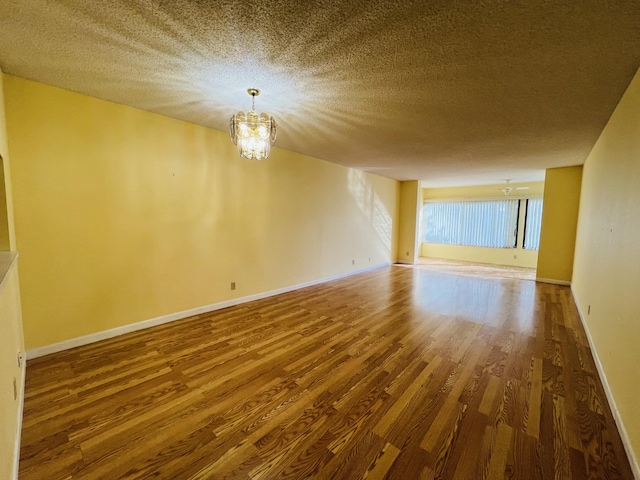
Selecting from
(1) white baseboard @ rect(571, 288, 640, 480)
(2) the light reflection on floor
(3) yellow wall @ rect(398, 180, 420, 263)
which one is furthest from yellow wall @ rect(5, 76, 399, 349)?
(3) yellow wall @ rect(398, 180, 420, 263)

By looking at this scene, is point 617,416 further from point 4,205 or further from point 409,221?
point 409,221

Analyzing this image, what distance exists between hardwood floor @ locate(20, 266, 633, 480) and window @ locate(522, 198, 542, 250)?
513cm

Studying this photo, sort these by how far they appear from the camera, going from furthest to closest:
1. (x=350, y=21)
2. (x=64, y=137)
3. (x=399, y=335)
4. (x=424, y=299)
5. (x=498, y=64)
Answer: (x=424, y=299), (x=399, y=335), (x=64, y=137), (x=498, y=64), (x=350, y=21)

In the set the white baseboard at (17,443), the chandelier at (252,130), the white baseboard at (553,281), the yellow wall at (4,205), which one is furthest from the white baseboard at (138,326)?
the white baseboard at (553,281)

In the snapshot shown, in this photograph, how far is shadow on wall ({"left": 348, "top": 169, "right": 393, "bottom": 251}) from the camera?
20.9 ft

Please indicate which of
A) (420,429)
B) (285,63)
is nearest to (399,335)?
(420,429)

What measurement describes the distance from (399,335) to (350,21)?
2915mm

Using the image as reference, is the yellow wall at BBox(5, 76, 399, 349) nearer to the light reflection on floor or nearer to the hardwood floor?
the hardwood floor

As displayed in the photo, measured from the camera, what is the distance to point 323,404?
191 cm

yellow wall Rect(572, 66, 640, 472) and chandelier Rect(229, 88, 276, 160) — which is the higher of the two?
chandelier Rect(229, 88, 276, 160)

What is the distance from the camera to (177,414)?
1.80m

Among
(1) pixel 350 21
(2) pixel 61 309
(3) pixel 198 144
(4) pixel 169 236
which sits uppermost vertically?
(1) pixel 350 21

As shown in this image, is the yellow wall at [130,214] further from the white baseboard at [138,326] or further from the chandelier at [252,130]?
the chandelier at [252,130]

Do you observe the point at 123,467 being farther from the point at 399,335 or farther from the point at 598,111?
the point at 598,111
